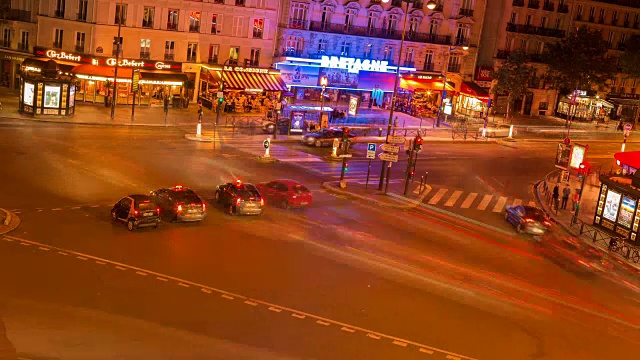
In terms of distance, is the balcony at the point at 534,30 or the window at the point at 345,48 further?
the balcony at the point at 534,30

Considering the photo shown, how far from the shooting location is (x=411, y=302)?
28203mm

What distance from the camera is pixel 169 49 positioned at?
70812 mm

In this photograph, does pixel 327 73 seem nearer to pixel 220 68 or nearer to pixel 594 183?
pixel 220 68

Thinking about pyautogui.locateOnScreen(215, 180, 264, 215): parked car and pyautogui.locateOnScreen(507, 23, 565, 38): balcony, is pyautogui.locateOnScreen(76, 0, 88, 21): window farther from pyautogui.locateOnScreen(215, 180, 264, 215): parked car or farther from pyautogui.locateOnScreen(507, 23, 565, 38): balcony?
pyautogui.locateOnScreen(507, 23, 565, 38): balcony

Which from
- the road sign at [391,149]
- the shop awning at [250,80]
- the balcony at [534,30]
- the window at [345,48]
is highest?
the balcony at [534,30]

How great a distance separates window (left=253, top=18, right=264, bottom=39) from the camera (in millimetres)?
74500

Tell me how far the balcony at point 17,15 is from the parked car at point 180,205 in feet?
131

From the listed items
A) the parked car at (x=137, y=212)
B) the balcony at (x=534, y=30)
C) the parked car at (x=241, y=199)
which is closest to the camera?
the parked car at (x=137, y=212)

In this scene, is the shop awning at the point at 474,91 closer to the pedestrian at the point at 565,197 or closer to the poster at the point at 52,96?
the pedestrian at the point at 565,197

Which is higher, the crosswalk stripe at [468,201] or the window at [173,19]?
the window at [173,19]

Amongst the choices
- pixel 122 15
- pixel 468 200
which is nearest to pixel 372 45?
pixel 122 15

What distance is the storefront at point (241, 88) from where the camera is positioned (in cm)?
7125

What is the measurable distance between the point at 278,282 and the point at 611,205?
22704mm

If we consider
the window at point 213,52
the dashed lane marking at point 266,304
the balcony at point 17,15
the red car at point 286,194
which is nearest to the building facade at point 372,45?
the window at point 213,52
